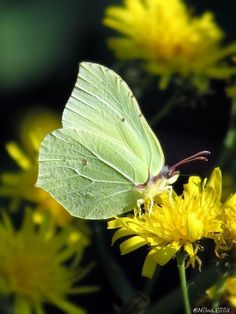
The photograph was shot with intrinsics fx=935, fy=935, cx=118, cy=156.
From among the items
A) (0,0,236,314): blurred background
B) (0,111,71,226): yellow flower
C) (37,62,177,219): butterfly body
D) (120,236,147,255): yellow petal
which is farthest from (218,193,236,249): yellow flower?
(0,0,236,314): blurred background

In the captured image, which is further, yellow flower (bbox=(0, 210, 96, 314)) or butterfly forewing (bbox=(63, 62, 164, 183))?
yellow flower (bbox=(0, 210, 96, 314))

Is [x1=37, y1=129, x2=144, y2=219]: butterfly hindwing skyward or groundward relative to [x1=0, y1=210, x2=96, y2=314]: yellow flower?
skyward

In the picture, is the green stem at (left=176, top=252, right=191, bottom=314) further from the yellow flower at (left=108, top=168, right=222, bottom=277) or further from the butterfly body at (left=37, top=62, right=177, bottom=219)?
the butterfly body at (left=37, top=62, right=177, bottom=219)

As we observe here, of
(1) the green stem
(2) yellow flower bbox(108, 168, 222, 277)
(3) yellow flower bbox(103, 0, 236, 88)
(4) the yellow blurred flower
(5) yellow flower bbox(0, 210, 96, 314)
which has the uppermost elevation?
(3) yellow flower bbox(103, 0, 236, 88)

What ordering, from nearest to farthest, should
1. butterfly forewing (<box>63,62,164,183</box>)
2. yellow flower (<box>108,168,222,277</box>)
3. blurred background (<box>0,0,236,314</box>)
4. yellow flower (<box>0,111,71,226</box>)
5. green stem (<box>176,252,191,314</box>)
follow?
green stem (<box>176,252,191,314</box>) < yellow flower (<box>108,168,222,277</box>) < butterfly forewing (<box>63,62,164,183</box>) < yellow flower (<box>0,111,71,226</box>) < blurred background (<box>0,0,236,314</box>)

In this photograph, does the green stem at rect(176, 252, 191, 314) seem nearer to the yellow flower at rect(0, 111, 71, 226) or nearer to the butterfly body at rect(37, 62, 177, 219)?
the butterfly body at rect(37, 62, 177, 219)

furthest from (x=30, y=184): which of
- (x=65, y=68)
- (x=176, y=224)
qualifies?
(x=65, y=68)

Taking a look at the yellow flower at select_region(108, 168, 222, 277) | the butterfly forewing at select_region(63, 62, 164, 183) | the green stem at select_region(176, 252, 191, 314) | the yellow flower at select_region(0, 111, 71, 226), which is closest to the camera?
the green stem at select_region(176, 252, 191, 314)

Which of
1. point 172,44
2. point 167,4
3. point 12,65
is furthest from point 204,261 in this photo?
point 12,65
